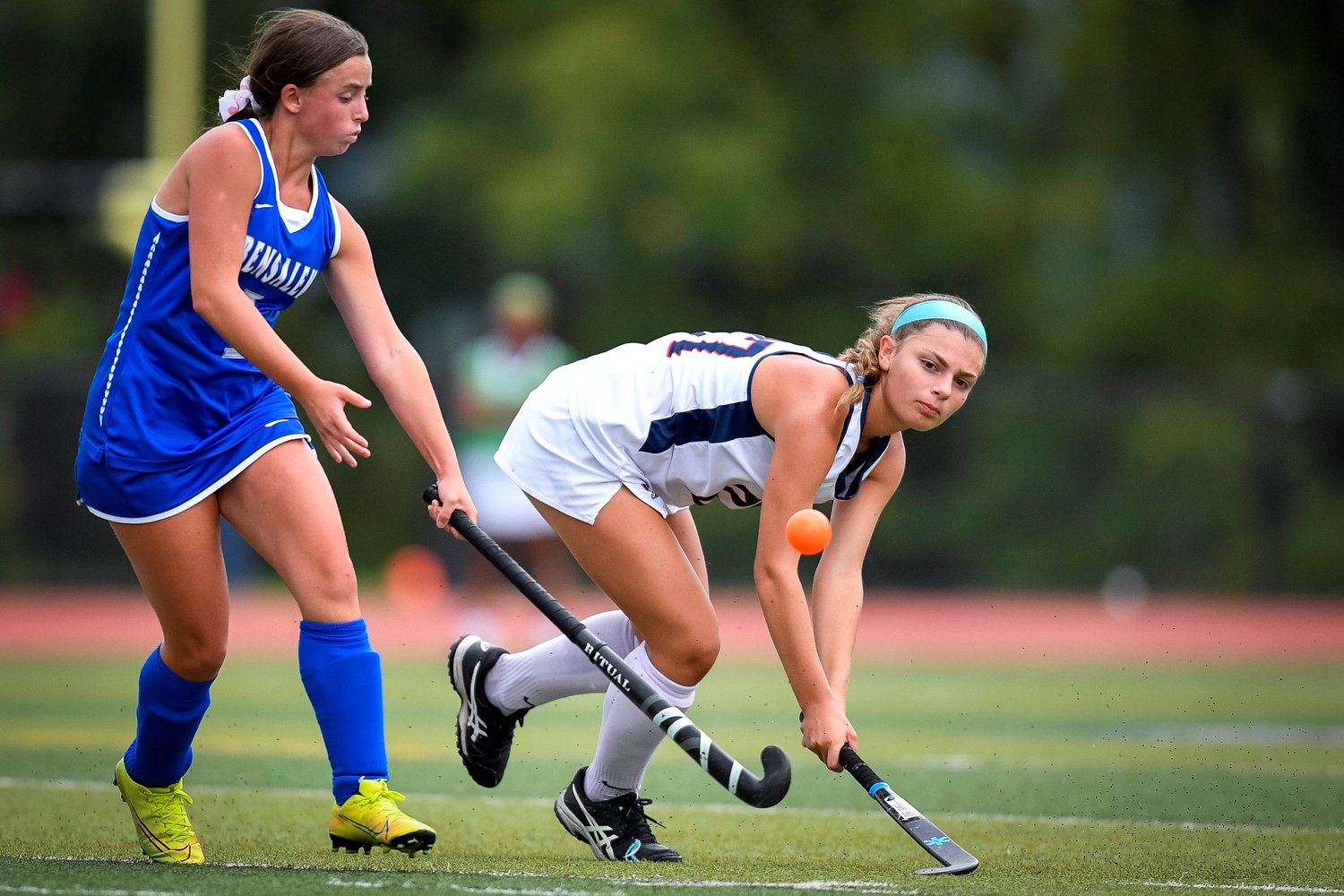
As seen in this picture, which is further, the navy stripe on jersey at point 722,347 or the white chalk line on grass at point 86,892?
the navy stripe on jersey at point 722,347

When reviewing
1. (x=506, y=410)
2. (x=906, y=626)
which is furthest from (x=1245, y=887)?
(x=906, y=626)

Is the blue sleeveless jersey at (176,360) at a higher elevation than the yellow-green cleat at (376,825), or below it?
higher

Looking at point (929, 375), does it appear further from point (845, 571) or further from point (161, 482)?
point (161, 482)

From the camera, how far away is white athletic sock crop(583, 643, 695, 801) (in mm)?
4508

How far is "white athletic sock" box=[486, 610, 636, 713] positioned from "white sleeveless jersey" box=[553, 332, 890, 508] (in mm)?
465

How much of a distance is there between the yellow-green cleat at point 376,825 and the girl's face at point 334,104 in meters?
1.53

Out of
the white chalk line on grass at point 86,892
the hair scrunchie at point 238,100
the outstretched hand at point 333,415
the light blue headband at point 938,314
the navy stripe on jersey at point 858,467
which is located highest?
the hair scrunchie at point 238,100

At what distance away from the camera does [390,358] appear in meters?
4.43

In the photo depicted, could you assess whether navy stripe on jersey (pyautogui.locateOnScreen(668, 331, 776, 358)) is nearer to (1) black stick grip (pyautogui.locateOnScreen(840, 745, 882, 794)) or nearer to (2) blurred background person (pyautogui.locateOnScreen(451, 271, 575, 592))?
(1) black stick grip (pyautogui.locateOnScreen(840, 745, 882, 794))

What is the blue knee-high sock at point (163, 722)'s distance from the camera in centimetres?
431

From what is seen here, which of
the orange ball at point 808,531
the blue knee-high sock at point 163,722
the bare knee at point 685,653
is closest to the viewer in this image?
the orange ball at point 808,531

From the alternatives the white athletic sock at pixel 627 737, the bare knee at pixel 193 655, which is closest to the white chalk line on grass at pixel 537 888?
the bare knee at pixel 193 655

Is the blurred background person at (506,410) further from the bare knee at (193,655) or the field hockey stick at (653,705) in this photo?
the bare knee at (193,655)

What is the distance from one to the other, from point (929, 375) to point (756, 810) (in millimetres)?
1961
